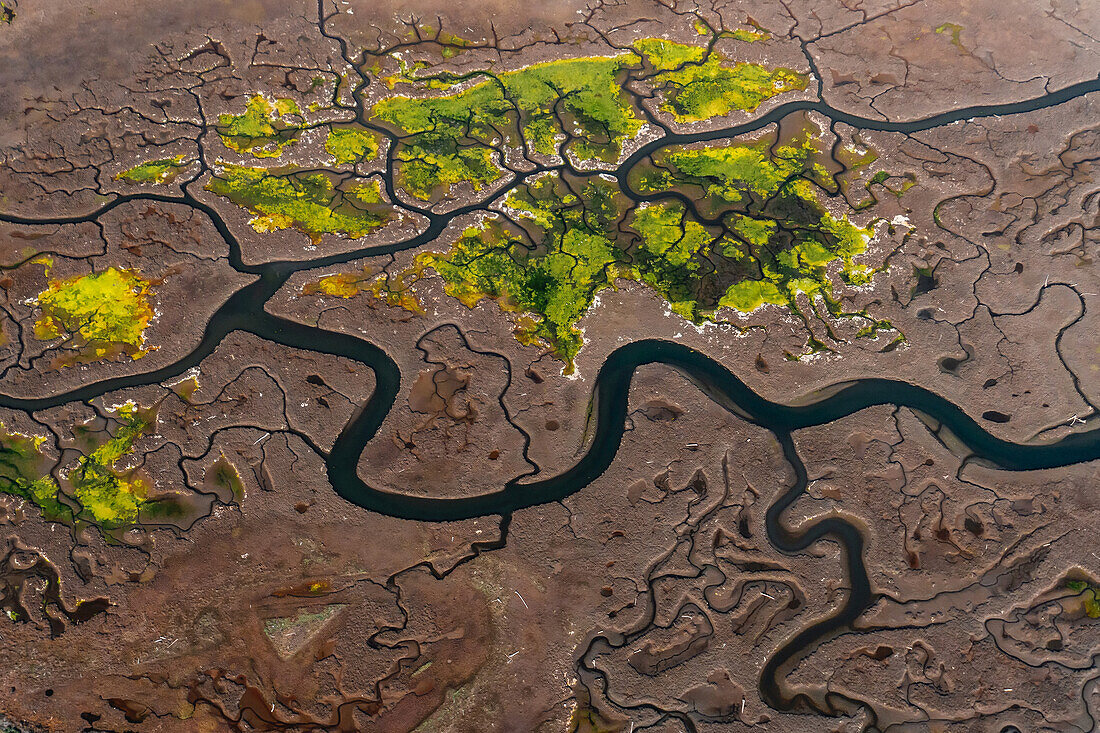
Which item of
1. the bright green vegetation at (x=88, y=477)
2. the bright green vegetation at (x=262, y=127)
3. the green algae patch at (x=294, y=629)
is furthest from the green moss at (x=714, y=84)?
the bright green vegetation at (x=88, y=477)

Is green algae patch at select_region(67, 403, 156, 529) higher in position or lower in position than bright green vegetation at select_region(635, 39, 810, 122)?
lower

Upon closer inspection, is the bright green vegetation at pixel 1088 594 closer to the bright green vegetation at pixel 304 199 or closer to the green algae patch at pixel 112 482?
the bright green vegetation at pixel 304 199

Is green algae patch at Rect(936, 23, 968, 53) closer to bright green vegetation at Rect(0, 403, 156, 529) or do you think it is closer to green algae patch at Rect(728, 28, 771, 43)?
green algae patch at Rect(728, 28, 771, 43)

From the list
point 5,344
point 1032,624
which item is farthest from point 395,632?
point 1032,624

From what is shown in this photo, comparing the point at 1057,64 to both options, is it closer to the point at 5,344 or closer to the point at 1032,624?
the point at 1032,624

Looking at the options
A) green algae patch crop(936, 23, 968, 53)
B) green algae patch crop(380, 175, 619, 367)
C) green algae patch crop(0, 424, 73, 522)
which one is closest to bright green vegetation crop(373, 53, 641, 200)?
green algae patch crop(380, 175, 619, 367)

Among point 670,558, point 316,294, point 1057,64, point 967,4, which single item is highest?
point 967,4

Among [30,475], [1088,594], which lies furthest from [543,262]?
[1088,594]
